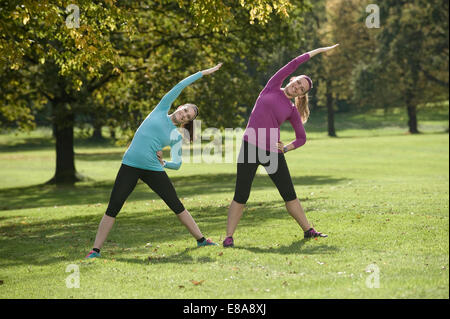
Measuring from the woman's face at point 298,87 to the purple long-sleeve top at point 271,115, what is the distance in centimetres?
11

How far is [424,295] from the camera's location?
585 centimetres

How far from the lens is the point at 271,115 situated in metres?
8.77

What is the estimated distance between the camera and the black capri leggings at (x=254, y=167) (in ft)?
28.6

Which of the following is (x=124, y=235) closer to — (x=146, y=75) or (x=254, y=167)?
(x=254, y=167)

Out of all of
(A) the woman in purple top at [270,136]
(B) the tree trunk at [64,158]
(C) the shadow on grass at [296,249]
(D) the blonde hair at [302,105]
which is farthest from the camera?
(B) the tree trunk at [64,158]

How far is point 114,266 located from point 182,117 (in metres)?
2.11

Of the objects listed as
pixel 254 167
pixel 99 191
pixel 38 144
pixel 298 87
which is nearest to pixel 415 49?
pixel 38 144

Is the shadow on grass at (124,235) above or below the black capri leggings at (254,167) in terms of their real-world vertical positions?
below

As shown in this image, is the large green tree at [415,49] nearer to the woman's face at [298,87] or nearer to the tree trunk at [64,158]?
the tree trunk at [64,158]

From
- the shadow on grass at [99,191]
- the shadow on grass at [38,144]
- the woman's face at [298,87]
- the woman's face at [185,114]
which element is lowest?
the shadow on grass at [38,144]

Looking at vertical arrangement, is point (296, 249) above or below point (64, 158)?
→ above

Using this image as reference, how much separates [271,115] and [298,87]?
54 cm

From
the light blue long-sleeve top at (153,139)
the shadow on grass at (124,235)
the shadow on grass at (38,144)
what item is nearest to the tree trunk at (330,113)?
the shadow on grass at (38,144)

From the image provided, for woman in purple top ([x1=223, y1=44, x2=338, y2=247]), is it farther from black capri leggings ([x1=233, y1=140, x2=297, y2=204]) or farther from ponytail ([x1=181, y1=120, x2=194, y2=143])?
ponytail ([x1=181, y1=120, x2=194, y2=143])
